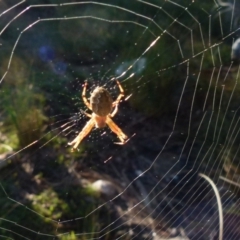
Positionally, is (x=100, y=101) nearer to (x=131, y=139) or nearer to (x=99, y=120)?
(x=99, y=120)

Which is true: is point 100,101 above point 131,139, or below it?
below

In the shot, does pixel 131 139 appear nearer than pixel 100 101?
No

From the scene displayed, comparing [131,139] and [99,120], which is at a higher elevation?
[131,139]

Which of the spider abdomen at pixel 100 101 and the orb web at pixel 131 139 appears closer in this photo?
the spider abdomen at pixel 100 101

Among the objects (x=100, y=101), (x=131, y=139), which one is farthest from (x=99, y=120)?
(x=131, y=139)

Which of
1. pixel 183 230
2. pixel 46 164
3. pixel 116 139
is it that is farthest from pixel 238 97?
pixel 46 164

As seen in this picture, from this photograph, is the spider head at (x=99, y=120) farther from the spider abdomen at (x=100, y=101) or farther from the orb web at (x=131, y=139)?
the orb web at (x=131, y=139)

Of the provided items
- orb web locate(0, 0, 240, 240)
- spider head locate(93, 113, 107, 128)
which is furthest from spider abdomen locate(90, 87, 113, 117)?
orb web locate(0, 0, 240, 240)

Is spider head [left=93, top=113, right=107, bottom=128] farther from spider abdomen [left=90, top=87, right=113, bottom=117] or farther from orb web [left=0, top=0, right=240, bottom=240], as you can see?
orb web [left=0, top=0, right=240, bottom=240]

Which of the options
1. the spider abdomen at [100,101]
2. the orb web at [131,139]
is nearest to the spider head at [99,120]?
the spider abdomen at [100,101]

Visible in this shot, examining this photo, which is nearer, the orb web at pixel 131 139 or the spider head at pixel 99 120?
the spider head at pixel 99 120
